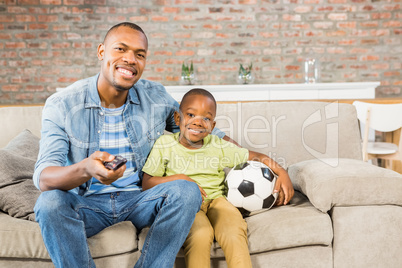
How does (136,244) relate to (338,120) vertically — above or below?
below

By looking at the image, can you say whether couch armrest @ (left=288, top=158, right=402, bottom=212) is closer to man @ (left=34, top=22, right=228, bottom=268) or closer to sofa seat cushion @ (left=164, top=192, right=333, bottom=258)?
sofa seat cushion @ (left=164, top=192, right=333, bottom=258)

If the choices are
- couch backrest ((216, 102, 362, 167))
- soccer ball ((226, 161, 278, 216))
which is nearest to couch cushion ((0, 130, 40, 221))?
soccer ball ((226, 161, 278, 216))

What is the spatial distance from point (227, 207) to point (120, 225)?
406 mm

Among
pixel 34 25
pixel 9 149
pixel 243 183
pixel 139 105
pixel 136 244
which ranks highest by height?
pixel 34 25

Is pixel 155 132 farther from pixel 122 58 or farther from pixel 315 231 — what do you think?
pixel 315 231

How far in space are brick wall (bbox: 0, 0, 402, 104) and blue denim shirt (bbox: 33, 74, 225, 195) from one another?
8.83ft

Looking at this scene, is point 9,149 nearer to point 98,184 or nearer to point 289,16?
point 98,184

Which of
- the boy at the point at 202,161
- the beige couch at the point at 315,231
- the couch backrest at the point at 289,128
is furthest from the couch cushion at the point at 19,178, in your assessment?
the boy at the point at 202,161

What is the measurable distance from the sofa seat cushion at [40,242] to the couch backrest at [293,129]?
0.80 m

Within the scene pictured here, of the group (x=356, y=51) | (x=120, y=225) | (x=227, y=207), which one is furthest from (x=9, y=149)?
(x=356, y=51)

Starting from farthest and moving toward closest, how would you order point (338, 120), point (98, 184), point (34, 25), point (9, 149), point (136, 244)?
point (34, 25)
point (338, 120)
point (9, 149)
point (98, 184)
point (136, 244)

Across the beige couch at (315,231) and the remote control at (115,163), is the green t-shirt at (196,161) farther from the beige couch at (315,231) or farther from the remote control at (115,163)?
the remote control at (115,163)

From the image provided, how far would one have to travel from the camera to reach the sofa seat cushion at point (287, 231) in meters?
1.37

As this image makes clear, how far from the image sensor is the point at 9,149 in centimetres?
170
